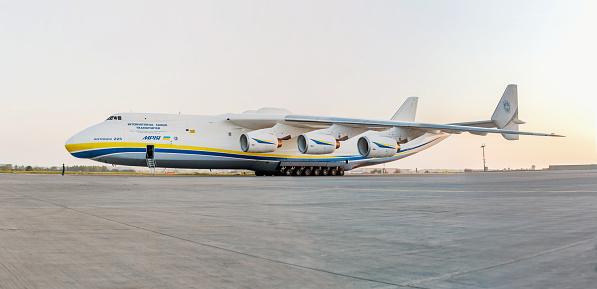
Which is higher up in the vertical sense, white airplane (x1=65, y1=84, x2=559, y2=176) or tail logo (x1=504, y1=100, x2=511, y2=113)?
tail logo (x1=504, y1=100, x2=511, y2=113)

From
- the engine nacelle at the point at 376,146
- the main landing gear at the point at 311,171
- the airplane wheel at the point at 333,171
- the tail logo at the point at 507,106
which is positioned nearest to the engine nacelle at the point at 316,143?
the engine nacelle at the point at 376,146

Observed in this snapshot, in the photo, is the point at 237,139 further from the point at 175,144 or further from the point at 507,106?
the point at 507,106

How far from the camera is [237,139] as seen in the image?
29.9 metres

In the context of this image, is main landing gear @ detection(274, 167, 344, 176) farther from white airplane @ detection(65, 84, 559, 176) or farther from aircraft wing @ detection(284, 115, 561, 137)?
aircraft wing @ detection(284, 115, 561, 137)

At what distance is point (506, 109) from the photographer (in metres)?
34.4

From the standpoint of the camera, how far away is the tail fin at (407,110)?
3841 centimetres

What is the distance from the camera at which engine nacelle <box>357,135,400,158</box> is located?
29.0m

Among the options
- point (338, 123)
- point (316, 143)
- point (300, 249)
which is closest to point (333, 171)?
point (338, 123)

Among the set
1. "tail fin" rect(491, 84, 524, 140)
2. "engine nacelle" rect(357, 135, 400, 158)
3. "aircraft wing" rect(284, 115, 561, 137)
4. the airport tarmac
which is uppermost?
"tail fin" rect(491, 84, 524, 140)

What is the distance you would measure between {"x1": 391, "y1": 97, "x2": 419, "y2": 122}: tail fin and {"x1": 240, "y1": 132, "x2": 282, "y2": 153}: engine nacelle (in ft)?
42.4

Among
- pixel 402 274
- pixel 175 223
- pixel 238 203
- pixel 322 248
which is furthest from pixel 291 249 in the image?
pixel 238 203

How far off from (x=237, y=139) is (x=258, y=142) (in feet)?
6.54

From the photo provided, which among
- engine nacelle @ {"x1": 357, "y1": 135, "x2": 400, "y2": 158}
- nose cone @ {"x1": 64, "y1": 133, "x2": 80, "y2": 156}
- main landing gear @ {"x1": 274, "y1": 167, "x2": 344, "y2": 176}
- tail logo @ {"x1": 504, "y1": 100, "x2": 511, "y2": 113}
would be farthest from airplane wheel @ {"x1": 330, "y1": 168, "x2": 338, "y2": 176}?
nose cone @ {"x1": 64, "y1": 133, "x2": 80, "y2": 156}

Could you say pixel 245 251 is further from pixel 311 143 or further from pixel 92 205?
pixel 311 143
